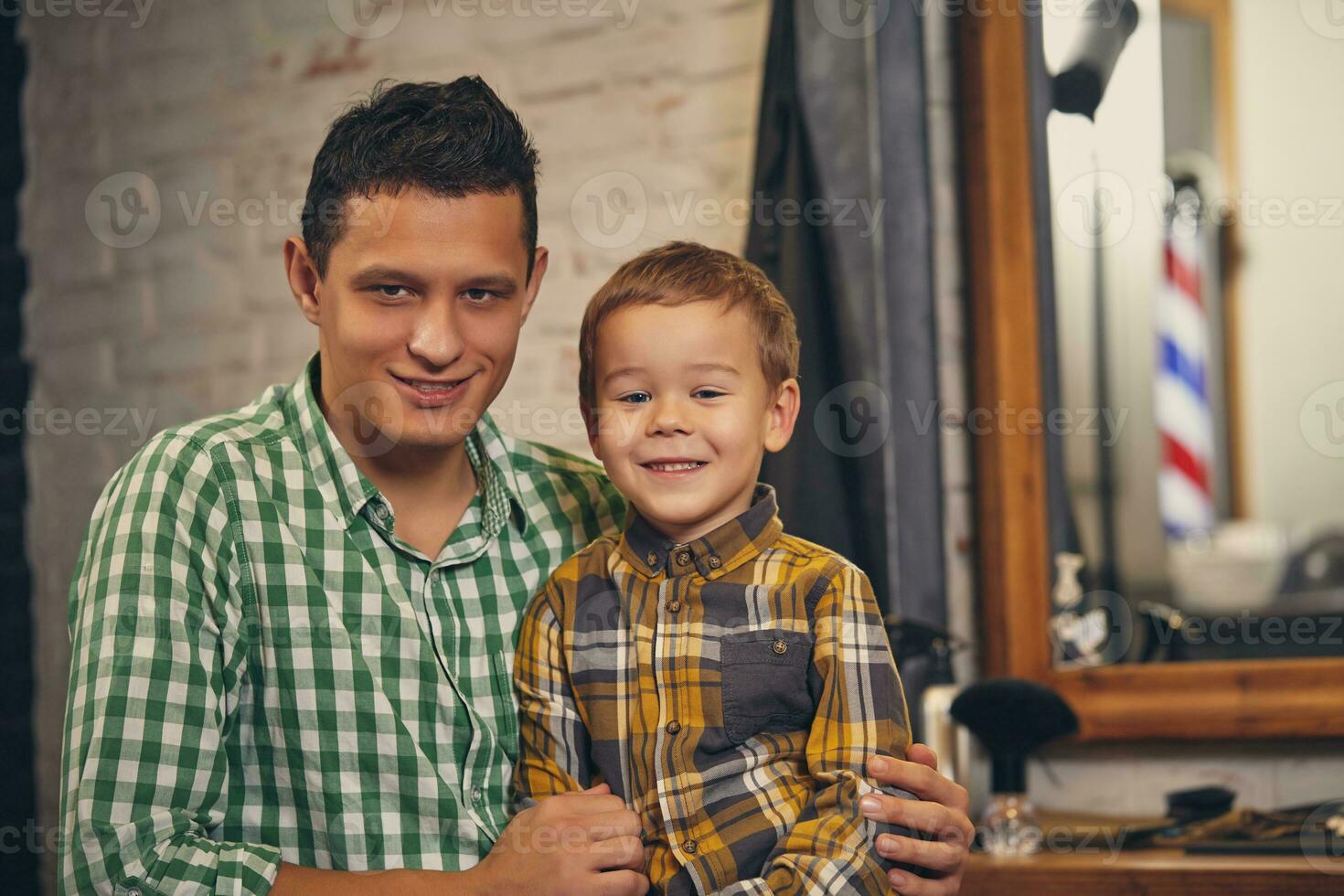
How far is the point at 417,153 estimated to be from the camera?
1.34 metres

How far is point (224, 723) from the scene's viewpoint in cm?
123

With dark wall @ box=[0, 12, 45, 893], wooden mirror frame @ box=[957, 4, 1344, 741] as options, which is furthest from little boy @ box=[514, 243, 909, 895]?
dark wall @ box=[0, 12, 45, 893]

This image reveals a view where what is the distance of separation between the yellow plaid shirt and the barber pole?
3.09 feet

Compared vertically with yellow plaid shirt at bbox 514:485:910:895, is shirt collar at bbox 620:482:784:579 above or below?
above

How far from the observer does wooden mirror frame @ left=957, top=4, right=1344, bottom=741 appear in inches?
78.9

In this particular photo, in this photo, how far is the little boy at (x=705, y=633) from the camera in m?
1.19

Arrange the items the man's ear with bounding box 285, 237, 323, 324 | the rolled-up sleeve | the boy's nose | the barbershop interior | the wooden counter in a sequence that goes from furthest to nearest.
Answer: the barbershop interior < the wooden counter < the man's ear with bounding box 285, 237, 323, 324 < the boy's nose < the rolled-up sleeve

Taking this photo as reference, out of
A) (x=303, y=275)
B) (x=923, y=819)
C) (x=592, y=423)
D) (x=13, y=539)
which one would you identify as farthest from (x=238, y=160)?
(x=923, y=819)

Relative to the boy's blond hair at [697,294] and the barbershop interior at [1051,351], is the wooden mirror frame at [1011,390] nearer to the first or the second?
the barbershop interior at [1051,351]

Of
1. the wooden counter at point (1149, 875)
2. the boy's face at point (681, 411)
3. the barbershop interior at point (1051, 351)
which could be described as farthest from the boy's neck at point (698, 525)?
Result: the wooden counter at point (1149, 875)

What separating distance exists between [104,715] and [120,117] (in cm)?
198

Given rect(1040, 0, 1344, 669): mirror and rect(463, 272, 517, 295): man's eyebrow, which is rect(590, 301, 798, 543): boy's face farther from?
Answer: rect(1040, 0, 1344, 669): mirror

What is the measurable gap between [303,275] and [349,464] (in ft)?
0.78

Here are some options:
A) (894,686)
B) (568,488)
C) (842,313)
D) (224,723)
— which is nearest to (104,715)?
(224,723)
